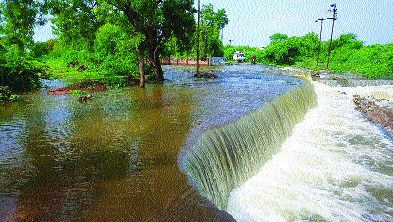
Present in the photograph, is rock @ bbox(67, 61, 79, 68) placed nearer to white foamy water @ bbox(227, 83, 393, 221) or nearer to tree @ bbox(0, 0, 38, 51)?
tree @ bbox(0, 0, 38, 51)

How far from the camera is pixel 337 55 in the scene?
44875 mm

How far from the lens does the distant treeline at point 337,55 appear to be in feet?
104

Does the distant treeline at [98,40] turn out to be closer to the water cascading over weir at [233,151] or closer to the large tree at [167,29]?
the large tree at [167,29]

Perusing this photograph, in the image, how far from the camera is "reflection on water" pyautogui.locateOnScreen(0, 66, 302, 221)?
3.72 m

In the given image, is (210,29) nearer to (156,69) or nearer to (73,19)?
(156,69)

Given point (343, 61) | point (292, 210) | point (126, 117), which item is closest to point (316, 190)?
point (292, 210)

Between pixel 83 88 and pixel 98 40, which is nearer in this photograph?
pixel 83 88

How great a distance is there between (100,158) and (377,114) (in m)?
11.9

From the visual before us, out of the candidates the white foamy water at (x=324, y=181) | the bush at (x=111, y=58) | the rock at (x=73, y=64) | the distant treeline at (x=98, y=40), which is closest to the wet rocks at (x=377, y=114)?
the white foamy water at (x=324, y=181)

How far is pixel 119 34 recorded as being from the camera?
1470 cm

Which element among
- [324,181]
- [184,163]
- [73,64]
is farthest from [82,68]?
[184,163]

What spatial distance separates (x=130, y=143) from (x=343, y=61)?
134 ft

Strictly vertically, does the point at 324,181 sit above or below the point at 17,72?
below

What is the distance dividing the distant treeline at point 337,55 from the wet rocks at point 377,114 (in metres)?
15.2
